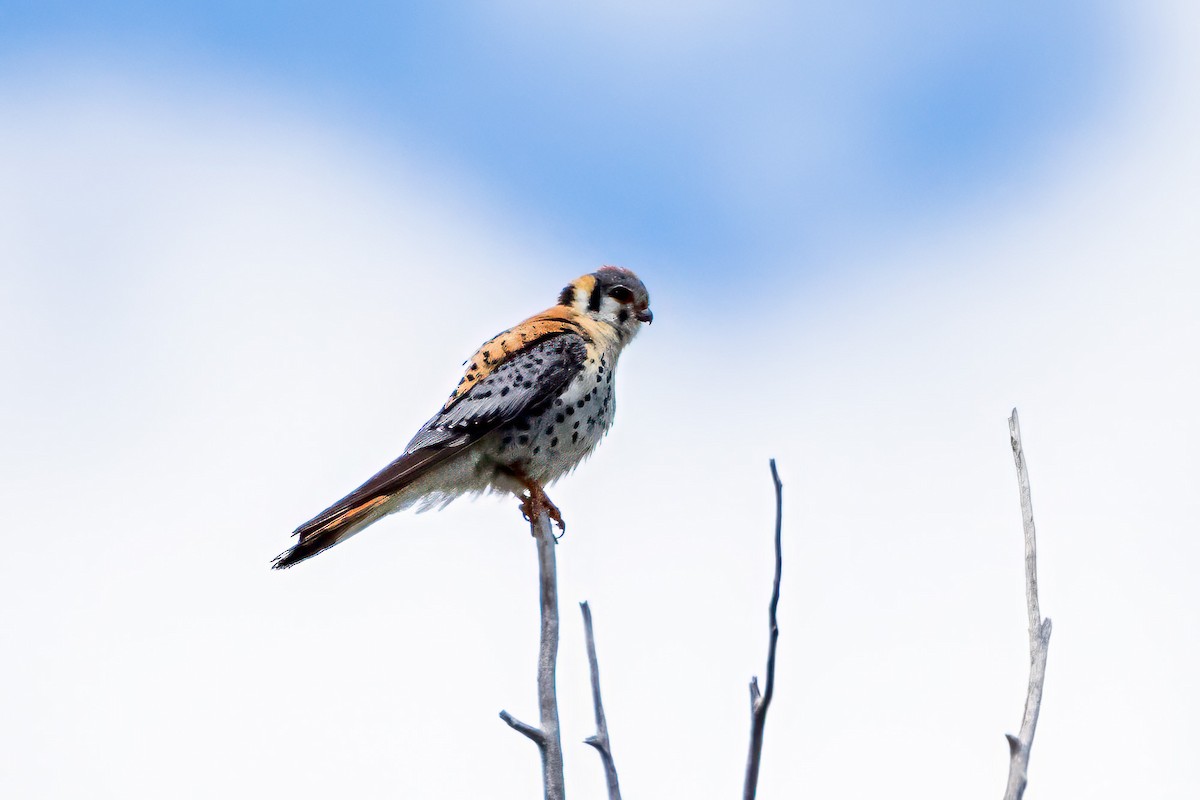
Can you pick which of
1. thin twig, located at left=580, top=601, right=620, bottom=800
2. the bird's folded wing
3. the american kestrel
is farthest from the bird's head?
thin twig, located at left=580, top=601, right=620, bottom=800

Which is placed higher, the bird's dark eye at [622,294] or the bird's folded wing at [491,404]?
the bird's dark eye at [622,294]

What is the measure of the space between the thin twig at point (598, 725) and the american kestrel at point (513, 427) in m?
3.49

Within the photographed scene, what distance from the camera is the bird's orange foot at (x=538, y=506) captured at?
759 cm

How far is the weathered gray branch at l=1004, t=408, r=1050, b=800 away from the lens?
317 centimetres

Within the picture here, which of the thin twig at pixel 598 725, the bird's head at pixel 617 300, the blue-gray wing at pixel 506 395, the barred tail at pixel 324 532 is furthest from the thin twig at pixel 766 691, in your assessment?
the bird's head at pixel 617 300

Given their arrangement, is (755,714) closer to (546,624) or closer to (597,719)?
(597,719)

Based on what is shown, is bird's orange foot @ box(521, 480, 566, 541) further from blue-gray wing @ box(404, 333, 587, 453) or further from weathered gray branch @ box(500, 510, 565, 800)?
weathered gray branch @ box(500, 510, 565, 800)

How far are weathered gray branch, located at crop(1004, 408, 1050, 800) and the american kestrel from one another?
4061 millimetres

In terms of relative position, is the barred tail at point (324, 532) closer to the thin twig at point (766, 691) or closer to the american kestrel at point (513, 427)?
the american kestrel at point (513, 427)

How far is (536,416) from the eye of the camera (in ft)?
25.5

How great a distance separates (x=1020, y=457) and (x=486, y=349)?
5115 mm

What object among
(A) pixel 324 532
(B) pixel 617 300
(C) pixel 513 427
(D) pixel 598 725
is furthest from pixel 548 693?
(B) pixel 617 300

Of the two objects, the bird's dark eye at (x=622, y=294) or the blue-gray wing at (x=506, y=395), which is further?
the bird's dark eye at (x=622, y=294)

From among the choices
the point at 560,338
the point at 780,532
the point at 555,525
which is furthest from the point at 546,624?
A: the point at 560,338
